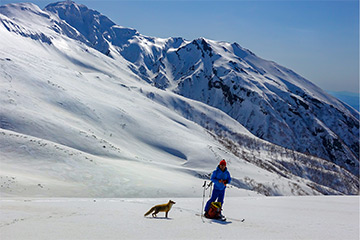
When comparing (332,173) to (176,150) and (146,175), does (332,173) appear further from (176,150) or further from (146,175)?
(146,175)

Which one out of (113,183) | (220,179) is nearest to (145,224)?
(220,179)

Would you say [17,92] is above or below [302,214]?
above

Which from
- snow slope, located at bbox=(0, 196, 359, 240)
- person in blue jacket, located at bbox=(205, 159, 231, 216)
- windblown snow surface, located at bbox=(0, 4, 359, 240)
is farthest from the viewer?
person in blue jacket, located at bbox=(205, 159, 231, 216)

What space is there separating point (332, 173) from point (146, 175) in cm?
10268

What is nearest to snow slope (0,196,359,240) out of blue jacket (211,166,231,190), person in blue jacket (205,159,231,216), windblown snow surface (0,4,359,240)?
windblown snow surface (0,4,359,240)

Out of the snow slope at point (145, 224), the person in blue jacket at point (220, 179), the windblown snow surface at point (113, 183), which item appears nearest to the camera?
the snow slope at point (145, 224)

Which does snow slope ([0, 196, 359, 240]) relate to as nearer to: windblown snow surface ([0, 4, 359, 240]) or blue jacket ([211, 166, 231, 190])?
windblown snow surface ([0, 4, 359, 240])

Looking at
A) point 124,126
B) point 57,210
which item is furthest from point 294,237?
point 124,126

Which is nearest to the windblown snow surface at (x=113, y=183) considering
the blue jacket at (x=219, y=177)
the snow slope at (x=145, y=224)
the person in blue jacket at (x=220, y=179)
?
the snow slope at (x=145, y=224)

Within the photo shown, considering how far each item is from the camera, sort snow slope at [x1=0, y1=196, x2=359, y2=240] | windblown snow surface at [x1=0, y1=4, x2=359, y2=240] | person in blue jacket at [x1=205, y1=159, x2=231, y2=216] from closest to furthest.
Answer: snow slope at [x1=0, y1=196, x2=359, y2=240], windblown snow surface at [x1=0, y1=4, x2=359, y2=240], person in blue jacket at [x1=205, y1=159, x2=231, y2=216]

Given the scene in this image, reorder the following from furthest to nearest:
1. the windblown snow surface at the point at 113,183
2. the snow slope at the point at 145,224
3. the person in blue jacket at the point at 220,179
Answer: the person in blue jacket at the point at 220,179 < the windblown snow surface at the point at 113,183 < the snow slope at the point at 145,224

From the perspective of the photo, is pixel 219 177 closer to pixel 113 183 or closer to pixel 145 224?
pixel 145 224

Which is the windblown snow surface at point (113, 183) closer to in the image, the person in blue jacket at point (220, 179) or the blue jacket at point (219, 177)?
the person in blue jacket at point (220, 179)

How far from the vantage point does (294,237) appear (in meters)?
7.74
